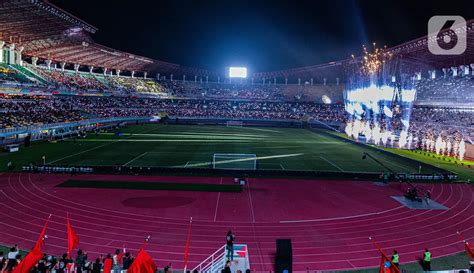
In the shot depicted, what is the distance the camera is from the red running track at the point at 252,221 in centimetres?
1694

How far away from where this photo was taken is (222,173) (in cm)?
3312

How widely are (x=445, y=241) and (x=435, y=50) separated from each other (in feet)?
159

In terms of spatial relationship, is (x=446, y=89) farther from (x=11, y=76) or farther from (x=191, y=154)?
(x=11, y=76)

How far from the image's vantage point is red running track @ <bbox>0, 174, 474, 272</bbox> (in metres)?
16.9

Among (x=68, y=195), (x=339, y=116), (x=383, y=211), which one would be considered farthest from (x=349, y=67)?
(x=68, y=195)

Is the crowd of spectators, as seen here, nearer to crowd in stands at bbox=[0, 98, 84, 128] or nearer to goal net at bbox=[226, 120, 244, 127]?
crowd in stands at bbox=[0, 98, 84, 128]

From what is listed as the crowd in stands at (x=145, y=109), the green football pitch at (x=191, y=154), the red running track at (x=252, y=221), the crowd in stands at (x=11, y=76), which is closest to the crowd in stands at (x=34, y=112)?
the crowd in stands at (x=145, y=109)

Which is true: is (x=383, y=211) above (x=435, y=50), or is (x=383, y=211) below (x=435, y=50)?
below

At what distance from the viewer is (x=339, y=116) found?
318 feet

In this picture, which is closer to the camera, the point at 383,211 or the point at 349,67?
the point at 383,211

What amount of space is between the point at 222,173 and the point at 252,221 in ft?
40.9

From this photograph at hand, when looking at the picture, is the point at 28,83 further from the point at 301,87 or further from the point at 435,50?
the point at 301,87

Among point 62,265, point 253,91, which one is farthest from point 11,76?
point 253,91

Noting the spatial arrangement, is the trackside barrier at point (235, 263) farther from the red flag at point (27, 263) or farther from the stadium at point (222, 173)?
the red flag at point (27, 263)
